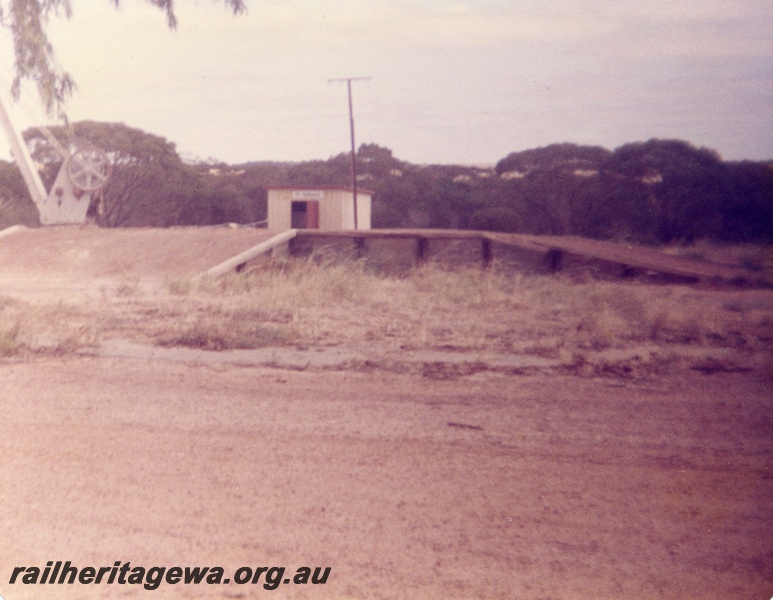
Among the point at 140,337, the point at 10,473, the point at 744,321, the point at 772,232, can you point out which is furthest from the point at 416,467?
the point at 772,232

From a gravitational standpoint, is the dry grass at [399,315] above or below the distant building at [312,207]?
below

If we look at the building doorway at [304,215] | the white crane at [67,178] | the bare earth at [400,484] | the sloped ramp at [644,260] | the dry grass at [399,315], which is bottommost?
the bare earth at [400,484]

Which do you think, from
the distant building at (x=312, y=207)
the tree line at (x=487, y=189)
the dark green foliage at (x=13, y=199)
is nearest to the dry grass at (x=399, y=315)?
the tree line at (x=487, y=189)

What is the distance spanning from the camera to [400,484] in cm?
477

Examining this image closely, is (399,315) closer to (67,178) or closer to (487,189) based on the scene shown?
(67,178)

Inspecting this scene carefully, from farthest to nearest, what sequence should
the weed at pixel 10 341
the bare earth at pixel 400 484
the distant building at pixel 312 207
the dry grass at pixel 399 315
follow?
the distant building at pixel 312 207 → the dry grass at pixel 399 315 → the weed at pixel 10 341 → the bare earth at pixel 400 484

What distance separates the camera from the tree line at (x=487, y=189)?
50.9ft

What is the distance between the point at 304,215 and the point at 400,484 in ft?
73.7

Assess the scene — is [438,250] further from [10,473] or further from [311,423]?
[10,473]

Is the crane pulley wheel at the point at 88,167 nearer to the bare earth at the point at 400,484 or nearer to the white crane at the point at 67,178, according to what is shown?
the white crane at the point at 67,178

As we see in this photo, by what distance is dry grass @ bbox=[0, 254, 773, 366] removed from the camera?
955cm

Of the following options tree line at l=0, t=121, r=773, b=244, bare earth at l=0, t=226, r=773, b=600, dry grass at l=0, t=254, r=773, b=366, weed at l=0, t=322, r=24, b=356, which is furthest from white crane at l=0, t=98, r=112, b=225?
bare earth at l=0, t=226, r=773, b=600

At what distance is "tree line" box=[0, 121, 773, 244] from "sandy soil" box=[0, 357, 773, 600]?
4603 millimetres

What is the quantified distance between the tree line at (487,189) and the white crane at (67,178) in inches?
19.0
